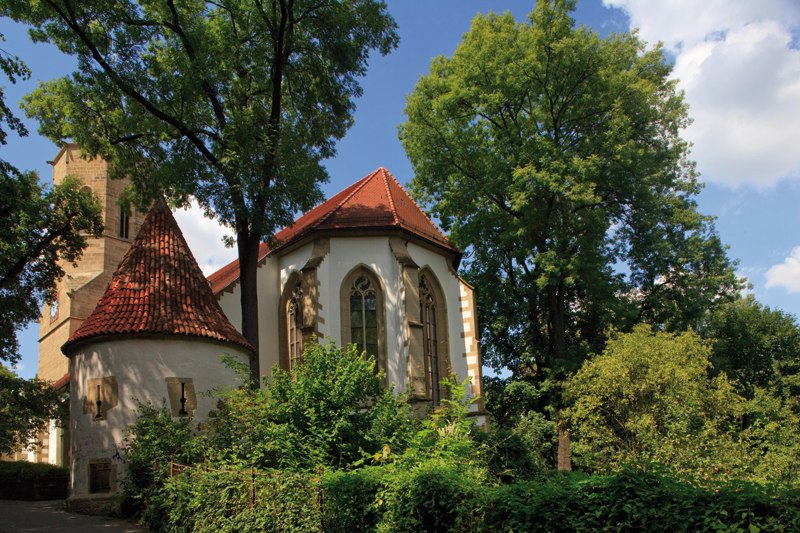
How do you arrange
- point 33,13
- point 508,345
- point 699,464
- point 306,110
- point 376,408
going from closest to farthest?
1. point 376,408
2. point 699,464
3. point 33,13
4. point 306,110
5. point 508,345

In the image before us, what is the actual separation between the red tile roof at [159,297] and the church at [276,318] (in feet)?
0.11

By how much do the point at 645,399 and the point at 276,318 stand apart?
11.5 metres

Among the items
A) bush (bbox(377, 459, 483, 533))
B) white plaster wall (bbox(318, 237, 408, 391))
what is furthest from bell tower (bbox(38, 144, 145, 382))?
bush (bbox(377, 459, 483, 533))

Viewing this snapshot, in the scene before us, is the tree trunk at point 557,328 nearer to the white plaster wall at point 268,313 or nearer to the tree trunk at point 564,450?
the tree trunk at point 564,450

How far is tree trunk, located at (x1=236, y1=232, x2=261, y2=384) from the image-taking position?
17.8 metres

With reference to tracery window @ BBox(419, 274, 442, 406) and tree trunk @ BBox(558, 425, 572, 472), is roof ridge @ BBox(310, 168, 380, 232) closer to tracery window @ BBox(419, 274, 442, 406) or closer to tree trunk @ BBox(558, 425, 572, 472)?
tracery window @ BBox(419, 274, 442, 406)

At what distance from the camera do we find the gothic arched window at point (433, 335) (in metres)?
21.4

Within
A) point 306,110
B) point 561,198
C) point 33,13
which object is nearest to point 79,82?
point 33,13

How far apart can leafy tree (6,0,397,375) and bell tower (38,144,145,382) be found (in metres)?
13.5

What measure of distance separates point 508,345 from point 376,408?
15699 millimetres

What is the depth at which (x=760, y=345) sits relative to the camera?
3198cm

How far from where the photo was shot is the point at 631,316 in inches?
923

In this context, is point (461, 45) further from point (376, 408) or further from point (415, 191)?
point (376, 408)

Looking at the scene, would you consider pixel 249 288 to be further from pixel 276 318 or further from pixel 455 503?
pixel 455 503
